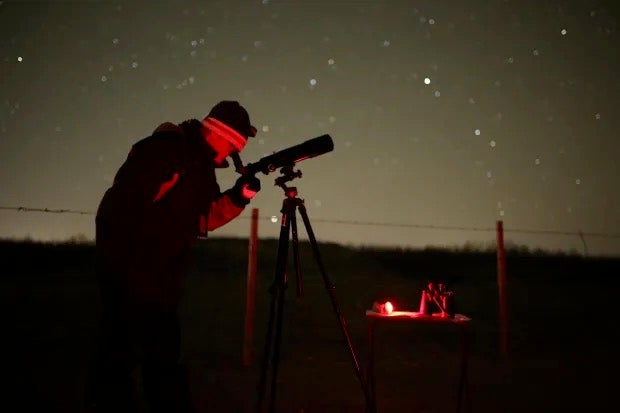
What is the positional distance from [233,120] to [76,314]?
23.6 feet

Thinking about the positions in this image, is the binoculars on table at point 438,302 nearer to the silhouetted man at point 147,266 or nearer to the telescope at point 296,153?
the telescope at point 296,153

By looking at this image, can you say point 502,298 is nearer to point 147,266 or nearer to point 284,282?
point 284,282

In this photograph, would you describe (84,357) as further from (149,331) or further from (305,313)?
(305,313)

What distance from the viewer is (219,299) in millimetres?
10500

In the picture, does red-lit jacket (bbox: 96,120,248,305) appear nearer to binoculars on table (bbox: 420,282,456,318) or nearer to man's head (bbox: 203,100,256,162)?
man's head (bbox: 203,100,256,162)

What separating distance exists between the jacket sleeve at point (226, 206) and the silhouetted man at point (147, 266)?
0.43 meters

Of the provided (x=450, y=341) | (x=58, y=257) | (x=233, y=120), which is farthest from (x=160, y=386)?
(x=58, y=257)

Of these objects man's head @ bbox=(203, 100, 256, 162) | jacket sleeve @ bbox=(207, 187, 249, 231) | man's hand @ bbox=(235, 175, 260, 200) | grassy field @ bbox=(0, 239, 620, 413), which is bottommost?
grassy field @ bbox=(0, 239, 620, 413)

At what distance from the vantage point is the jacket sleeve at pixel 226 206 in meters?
2.64

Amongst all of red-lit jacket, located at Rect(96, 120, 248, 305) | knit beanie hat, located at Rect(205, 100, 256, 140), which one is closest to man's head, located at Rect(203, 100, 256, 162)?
knit beanie hat, located at Rect(205, 100, 256, 140)

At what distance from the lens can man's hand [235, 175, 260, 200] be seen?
263cm

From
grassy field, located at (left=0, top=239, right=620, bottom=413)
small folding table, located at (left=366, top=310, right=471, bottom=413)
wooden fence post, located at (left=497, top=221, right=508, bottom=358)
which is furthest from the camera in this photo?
wooden fence post, located at (left=497, top=221, right=508, bottom=358)

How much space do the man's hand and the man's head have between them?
0.75 feet

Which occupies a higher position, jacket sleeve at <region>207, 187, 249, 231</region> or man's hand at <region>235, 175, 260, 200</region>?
man's hand at <region>235, 175, 260, 200</region>
